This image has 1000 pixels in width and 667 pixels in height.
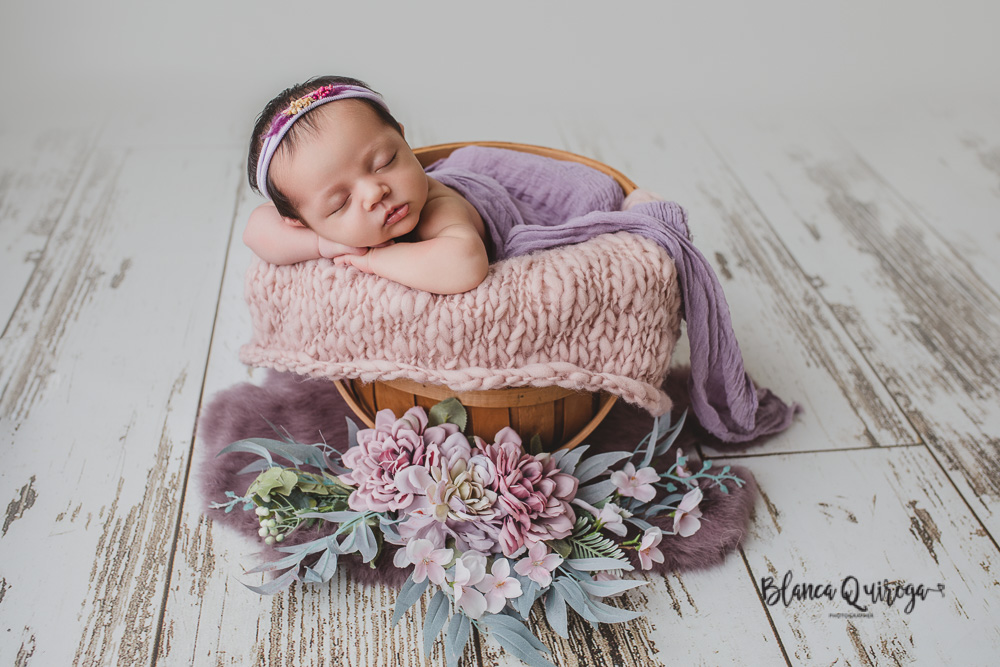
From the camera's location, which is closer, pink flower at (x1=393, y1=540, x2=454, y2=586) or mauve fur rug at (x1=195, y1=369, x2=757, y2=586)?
pink flower at (x1=393, y1=540, x2=454, y2=586)

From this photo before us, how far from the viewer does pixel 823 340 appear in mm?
1572

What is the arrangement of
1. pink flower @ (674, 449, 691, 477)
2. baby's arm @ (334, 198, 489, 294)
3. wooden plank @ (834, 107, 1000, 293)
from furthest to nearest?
wooden plank @ (834, 107, 1000, 293)
pink flower @ (674, 449, 691, 477)
baby's arm @ (334, 198, 489, 294)

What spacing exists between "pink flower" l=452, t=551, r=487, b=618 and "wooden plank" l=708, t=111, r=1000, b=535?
2.50ft

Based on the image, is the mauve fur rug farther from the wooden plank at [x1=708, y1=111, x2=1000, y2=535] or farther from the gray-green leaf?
the wooden plank at [x1=708, y1=111, x2=1000, y2=535]

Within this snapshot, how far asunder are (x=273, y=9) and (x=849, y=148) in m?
1.85

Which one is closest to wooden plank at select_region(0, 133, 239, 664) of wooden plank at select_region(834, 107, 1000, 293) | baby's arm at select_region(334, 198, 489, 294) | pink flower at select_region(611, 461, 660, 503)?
baby's arm at select_region(334, 198, 489, 294)

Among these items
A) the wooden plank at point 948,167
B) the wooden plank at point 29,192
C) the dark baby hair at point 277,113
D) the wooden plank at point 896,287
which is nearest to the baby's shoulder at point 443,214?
the dark baby hair at point 277,113

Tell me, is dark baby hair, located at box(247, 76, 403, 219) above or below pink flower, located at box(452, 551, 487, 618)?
above

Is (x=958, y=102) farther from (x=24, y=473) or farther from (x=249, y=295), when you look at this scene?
(x=24, y=473)

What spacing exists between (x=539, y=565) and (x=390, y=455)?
25 centimetres

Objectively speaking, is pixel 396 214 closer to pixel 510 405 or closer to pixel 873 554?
pixel 510 405

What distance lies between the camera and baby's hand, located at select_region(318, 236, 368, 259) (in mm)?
1062

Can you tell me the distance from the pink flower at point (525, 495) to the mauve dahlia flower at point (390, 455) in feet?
0.26

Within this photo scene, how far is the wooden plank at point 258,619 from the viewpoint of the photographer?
1.04 meters
